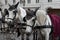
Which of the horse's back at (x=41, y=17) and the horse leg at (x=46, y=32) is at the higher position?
the horse's back at (x=41, y=17)

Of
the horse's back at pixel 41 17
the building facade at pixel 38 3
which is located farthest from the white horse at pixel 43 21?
the building facade at pixel 38 3

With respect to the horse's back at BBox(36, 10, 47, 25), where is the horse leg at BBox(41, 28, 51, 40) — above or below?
below

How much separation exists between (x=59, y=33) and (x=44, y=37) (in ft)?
0.51

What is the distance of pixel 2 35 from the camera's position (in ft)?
7.84

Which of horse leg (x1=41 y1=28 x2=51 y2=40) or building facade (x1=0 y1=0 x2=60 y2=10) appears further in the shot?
building facade (x1=0 y1=0 x2=60 y2=10)

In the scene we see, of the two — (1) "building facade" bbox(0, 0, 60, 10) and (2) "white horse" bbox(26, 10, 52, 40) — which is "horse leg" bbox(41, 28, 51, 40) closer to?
(2) "white horse" bbox(26, 10, 52, 40)

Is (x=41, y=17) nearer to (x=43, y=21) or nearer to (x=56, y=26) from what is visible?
(x=43, y=21)

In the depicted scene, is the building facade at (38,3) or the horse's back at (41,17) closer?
the horse's back at (41,17)

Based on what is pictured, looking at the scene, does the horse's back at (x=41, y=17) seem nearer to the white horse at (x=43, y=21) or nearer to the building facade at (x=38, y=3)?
the white horse at (x=43, y=21)

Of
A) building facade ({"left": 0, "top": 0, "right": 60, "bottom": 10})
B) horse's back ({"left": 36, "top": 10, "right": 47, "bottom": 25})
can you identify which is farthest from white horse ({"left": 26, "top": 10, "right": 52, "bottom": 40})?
building facade ({"left": 0, "top": 0, "right": 60, "bottom": 10})

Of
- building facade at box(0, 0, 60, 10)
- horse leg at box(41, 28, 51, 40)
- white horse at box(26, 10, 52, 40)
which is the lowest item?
horse leg at box(41, 28, 51, 40)

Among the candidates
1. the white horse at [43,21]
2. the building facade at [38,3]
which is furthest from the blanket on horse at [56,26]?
the building facade at [38,3]

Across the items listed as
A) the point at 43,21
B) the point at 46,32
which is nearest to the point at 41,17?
the point at 43,21

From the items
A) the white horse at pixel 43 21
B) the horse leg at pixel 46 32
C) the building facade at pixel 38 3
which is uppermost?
the building facade at pixel 38 3
